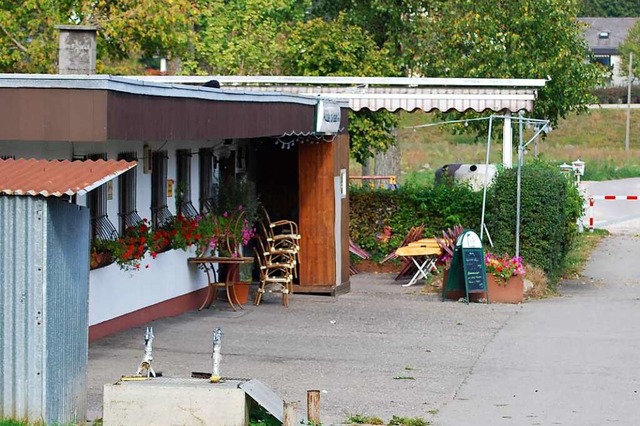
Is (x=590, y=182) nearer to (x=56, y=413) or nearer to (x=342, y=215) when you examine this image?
(x=342, y=215)

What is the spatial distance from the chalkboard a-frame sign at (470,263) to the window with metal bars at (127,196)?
5258mm

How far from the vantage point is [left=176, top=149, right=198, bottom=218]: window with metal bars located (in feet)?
58.0

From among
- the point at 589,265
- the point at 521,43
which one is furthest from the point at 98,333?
the point at 521,43

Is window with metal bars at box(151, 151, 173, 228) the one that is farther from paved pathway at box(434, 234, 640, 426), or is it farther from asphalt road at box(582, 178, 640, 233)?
asphalt road at box(582, 178, 640, 233)

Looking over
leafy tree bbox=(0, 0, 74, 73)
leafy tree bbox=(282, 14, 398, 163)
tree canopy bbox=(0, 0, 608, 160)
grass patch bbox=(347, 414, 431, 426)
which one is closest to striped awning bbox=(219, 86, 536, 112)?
tree canopy bbox=(0, 0, 608, 160)

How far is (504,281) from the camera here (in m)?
19.5

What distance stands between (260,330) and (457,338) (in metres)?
2.25

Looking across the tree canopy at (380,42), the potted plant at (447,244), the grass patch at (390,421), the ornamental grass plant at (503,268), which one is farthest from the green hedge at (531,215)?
the grass patch at (390,421)

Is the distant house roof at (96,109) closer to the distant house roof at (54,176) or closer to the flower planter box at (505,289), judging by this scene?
the distant house roof at (54,176)

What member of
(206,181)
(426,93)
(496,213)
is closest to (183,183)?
(206,181)

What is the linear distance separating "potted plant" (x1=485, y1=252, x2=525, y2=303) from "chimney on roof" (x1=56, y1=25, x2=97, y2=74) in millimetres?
6557

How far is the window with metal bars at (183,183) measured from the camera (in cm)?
1767

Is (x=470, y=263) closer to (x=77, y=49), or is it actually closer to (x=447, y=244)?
(x=447, y=244)

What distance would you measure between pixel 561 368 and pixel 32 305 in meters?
6.30
